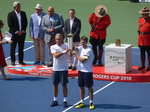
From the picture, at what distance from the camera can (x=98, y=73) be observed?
17.0m

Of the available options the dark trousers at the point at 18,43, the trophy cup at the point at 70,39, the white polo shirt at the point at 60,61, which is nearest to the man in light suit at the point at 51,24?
the dark trousers at the point at 18,43

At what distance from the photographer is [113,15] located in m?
27.7

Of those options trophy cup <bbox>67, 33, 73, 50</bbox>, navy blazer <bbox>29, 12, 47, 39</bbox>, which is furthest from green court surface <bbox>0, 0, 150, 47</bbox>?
trophy cup <bbox>67, 33, 73, 50</bbox>

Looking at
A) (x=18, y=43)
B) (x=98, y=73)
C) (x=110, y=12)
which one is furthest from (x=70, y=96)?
(x=110, y=12)

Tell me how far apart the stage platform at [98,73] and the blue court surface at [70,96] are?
0.19 meters

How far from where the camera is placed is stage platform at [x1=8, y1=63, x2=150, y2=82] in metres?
16.6

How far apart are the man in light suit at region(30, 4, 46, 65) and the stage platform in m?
0.51

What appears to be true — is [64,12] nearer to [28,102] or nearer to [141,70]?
[141,70]

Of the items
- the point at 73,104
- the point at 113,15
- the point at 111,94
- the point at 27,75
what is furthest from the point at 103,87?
the point at 113,15

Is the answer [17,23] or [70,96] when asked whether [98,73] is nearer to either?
[70,96]

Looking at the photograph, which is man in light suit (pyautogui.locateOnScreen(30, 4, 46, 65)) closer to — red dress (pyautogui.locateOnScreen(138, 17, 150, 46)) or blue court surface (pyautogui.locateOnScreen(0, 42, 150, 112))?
blue court surface (pyautogui.locateOnScreen(0, 42, 150, 112))

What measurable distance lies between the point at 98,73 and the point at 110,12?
11.8 meters

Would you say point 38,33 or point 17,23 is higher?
point 17,23

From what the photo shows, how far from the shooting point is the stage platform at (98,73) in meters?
16.6
